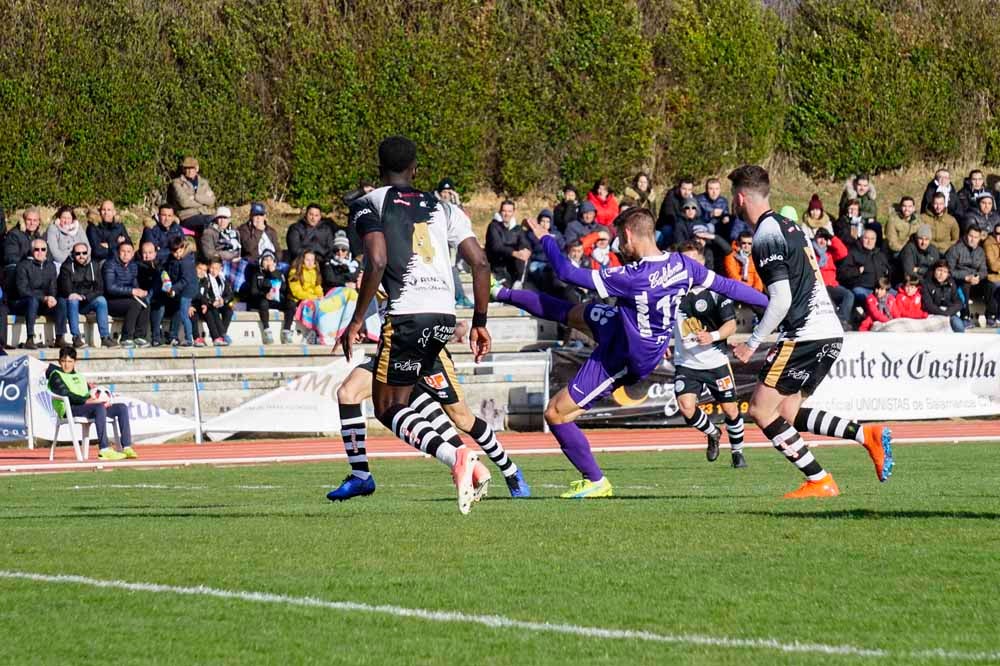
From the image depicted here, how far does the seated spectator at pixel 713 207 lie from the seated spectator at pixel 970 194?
4.83 metres

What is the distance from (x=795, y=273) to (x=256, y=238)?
16.3m

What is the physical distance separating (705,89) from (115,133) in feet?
44.5

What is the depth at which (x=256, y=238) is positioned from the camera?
25812 mm

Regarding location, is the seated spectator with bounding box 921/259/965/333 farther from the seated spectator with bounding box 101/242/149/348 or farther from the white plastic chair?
the white plastic chair

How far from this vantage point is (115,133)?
29.9 metres

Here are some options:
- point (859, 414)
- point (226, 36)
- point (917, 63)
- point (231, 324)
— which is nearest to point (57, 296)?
point (231, 324)

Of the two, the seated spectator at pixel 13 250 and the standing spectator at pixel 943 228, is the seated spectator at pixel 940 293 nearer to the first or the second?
the standing spectator at pixel 943 228

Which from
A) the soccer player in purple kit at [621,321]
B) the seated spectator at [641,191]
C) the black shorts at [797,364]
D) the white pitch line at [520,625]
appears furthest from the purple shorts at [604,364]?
the seated spectator at [641,191]

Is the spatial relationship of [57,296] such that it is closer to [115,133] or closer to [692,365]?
[115,133]

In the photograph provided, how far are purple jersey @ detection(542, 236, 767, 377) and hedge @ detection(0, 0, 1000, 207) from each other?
65.8ft

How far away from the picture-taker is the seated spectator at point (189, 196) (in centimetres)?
2602

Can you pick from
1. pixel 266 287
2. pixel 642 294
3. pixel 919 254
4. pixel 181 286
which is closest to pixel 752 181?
pixel 642 294

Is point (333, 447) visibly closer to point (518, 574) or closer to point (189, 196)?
point (189, 196)

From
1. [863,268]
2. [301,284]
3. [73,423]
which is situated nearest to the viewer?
[73,423]
